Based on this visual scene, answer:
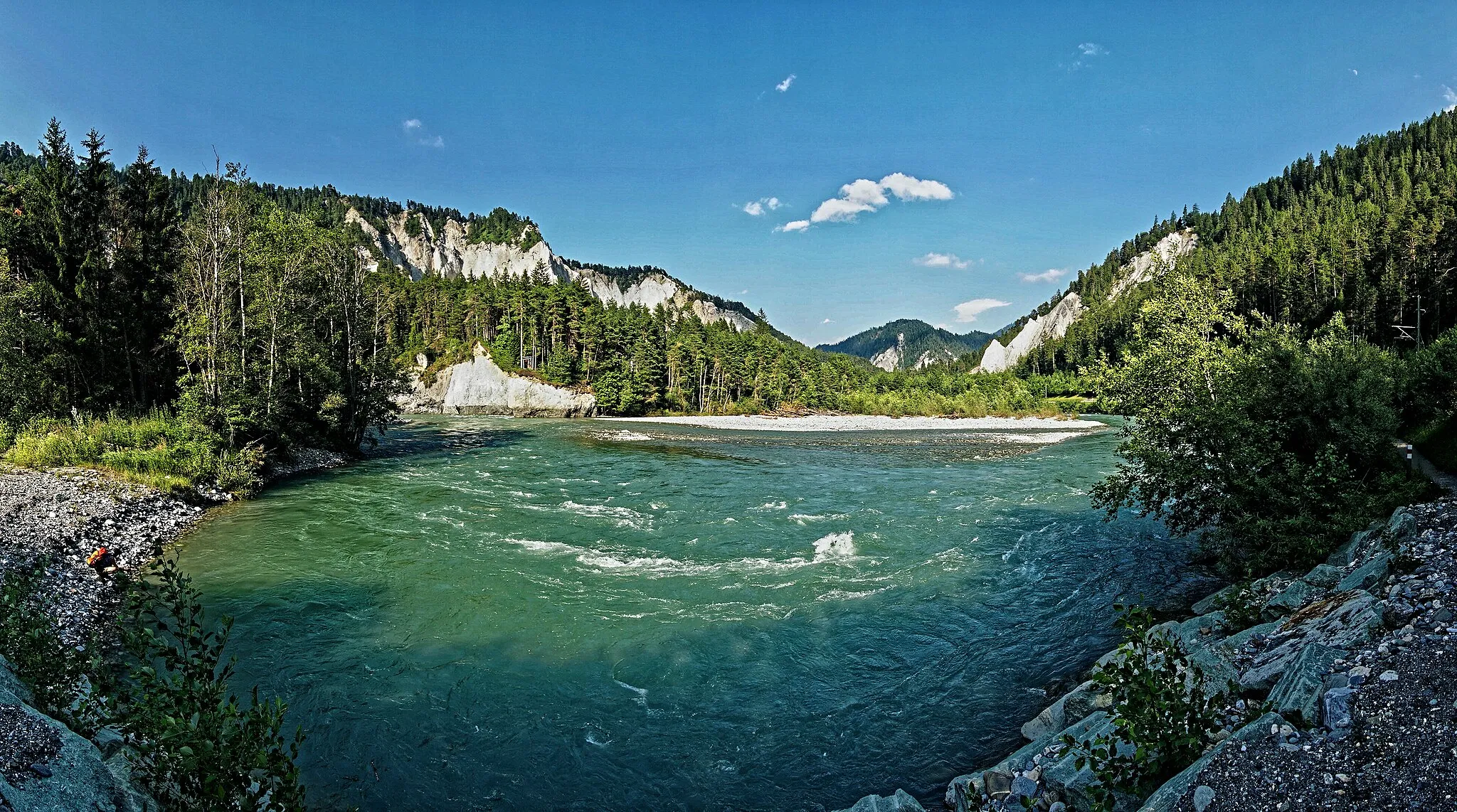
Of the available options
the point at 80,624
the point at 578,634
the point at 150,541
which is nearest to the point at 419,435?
the point at 150,541

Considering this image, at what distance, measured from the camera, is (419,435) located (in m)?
51.2

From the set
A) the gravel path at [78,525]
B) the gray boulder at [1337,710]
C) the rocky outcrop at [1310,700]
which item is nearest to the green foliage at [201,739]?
the rocky outcrop at [1310,700]

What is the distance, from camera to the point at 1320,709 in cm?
573

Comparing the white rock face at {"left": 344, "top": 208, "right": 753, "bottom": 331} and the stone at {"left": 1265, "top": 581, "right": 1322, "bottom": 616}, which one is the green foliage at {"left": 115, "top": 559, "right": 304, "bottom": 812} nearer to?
the stone at {"left": 1265, "top": 581, "right": 1322, "bottom": 616}

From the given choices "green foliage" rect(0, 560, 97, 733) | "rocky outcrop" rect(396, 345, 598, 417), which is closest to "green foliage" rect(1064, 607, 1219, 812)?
"green foliage" rect(0, 560, 97, 733)

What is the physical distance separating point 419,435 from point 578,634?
146 ft

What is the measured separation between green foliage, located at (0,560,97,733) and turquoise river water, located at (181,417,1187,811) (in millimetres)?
2695

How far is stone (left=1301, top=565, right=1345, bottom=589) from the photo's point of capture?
9.98 m

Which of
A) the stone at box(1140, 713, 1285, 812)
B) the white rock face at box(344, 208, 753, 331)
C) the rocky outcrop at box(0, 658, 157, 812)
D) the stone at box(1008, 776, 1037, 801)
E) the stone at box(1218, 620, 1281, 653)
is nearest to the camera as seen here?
the rocky outcrop at box(0, 658, 157, 812)

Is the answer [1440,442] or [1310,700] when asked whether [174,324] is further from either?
[1440,442]

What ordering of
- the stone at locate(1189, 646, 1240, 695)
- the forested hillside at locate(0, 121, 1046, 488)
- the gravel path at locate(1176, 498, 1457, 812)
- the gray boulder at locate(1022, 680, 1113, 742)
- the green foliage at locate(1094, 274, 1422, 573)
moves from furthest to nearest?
the forested hillside at locate(0, 121, 1046, 488) < the green foliage at locate(1094, 274, 1422, 573) < the gray boulder at locate(1022, 680, 1113, 742) < the stone at locate(1189, 646, 1240, 695) < the gravel path at locate(1176, 498, 1457, 812)

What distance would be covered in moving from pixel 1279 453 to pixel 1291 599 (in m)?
4.30

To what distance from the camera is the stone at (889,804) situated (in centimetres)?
691

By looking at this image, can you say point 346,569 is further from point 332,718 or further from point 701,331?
point 701,331
